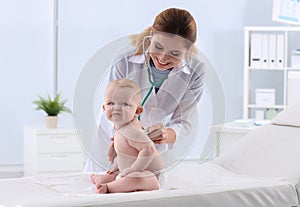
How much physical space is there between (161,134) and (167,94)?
0.11m

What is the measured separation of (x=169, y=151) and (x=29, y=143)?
8.97 ft

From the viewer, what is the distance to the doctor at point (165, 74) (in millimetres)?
1761

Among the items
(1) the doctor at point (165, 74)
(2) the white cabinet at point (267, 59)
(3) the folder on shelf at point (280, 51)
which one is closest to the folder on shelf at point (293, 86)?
(2) the white cabinet at point (267, 59)

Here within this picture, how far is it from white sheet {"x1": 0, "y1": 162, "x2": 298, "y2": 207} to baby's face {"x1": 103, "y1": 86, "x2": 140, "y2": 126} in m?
0.21

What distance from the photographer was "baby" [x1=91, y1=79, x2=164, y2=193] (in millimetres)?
1783

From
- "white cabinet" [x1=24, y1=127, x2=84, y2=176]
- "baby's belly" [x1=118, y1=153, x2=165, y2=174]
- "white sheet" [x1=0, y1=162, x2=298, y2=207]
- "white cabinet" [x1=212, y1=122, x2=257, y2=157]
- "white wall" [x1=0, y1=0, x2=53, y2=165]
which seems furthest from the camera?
"white wall" [x1=0, y1=0, x2=53, y2=165]

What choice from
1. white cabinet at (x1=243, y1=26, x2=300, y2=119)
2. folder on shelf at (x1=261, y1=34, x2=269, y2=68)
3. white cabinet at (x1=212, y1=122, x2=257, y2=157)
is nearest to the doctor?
white cabinet at (x1=212, y1=122, x2=257, y2=157)

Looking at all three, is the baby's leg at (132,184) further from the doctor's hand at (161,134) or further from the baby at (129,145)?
the doctor's hand at (161,134)

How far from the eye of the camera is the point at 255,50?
498 cm

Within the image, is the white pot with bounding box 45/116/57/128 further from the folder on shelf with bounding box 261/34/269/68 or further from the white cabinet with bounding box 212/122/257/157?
the folder on shelf with bounding box 261/34/269/68

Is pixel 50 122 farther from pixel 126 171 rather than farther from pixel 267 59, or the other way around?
pixel 126 171

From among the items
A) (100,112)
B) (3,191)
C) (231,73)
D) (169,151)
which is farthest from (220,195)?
(231,73)

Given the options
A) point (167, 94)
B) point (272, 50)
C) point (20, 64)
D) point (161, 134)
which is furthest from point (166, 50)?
point (272, 50)

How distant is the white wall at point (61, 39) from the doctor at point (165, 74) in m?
3.06
